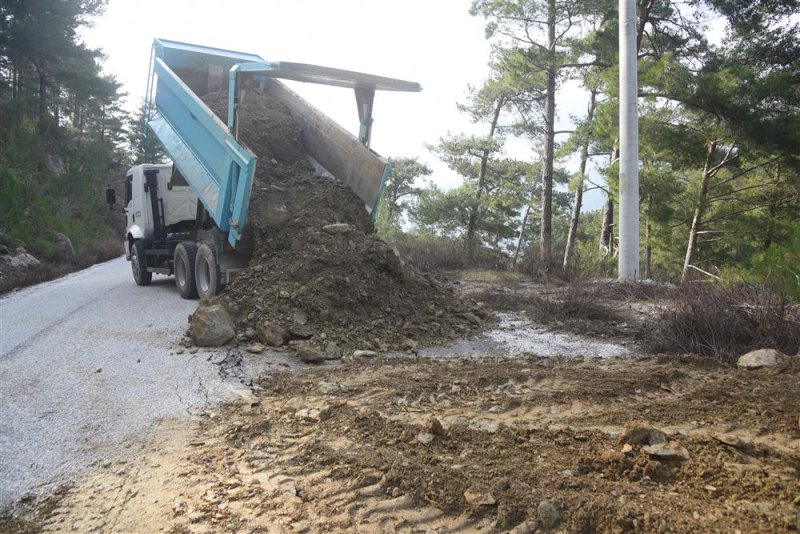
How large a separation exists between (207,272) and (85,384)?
3.72m

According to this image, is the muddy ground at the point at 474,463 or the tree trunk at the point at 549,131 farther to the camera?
the tree trunk at the point at 549,131

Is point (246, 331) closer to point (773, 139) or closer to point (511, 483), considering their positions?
point (511, 483)

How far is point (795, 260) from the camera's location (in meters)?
6.46

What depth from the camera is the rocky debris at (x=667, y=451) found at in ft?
8.57

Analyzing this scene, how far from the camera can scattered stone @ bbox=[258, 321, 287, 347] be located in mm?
5691

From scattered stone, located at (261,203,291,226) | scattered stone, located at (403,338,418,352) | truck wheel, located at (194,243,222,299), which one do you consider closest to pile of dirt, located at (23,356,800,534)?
scattered stone, located at (403,338,418,352)

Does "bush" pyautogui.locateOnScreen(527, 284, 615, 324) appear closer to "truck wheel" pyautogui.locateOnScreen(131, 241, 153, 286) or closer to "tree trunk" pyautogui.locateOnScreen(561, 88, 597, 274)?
"truck wheel" pyautogui.locateOnScreen(131, 241, 153, 286)

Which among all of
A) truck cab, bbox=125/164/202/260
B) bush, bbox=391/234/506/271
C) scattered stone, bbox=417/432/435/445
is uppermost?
truck cab, bbox=125/164/202/260

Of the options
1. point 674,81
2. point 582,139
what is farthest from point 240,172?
point 582,139

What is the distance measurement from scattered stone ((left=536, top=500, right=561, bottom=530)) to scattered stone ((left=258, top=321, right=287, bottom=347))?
153 inches

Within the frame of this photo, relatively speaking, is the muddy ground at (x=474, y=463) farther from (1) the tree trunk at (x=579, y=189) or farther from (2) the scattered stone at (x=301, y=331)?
(1) the tree trunk at (x=579, y=189)

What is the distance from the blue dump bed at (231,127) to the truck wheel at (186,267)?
2.90 feet

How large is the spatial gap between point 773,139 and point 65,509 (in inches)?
524

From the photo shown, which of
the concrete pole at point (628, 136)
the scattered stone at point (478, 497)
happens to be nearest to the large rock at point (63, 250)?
the concrete pole at point (628, 136)
